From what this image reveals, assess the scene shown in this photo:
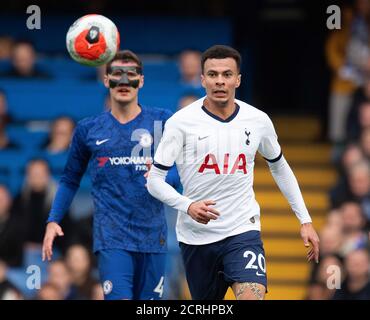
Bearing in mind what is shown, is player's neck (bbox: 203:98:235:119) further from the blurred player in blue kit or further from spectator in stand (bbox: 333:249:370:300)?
spectator in stand (bbox: 333:249:370:300)


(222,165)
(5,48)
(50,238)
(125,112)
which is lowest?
(50,238)

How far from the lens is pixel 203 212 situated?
28.1 ft

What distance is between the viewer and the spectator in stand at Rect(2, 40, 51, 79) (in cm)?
1475

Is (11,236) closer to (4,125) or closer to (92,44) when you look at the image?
(4,125)

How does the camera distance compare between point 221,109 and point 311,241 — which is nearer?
point 311,241

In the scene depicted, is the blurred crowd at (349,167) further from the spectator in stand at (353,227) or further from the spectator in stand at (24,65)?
the spectator in stand at (24,65)

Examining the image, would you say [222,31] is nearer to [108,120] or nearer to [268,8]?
[268,8]

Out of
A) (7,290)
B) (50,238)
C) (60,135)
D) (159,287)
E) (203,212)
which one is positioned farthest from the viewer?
(60,135)

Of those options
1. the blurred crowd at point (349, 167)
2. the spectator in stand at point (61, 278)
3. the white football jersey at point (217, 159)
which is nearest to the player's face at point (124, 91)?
the white football jersey at point (217, 159)

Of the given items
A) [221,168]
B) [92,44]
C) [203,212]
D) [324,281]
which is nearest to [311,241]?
[221,168]

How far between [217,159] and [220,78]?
0.57 meters

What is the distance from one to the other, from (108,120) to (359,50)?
6215 mm

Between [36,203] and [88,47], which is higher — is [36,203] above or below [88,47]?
below

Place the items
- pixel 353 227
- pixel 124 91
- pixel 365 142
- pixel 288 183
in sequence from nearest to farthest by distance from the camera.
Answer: pixel 288 183
pixel 124 91
pixel 353 227
pixel 365 142
